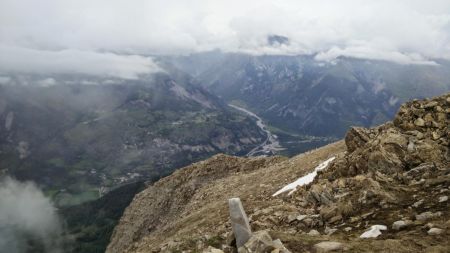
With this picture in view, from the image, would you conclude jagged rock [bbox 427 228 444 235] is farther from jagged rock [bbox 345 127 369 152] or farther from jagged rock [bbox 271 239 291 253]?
jagged rock [bbox 345 127 369 152]

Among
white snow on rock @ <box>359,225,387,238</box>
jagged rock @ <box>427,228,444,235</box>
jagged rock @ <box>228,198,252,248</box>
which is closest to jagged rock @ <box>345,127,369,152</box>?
white snow on rock @ <box>359,225,387,238</box>

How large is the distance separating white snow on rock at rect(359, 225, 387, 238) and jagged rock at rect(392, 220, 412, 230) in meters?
0.57

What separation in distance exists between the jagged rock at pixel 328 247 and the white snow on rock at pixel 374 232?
2727 mm

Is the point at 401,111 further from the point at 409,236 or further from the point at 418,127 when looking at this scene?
the point at 409,236

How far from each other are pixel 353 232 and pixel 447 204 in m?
5.64

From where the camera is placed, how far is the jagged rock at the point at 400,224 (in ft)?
80.6

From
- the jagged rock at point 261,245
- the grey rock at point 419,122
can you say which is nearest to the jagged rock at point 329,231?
the jagged rock at point 261,245

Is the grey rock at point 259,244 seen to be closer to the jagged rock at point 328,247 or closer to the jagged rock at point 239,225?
the jagged rock at point 239,225

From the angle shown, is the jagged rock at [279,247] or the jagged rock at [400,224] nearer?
the jagged rock at [279,247]

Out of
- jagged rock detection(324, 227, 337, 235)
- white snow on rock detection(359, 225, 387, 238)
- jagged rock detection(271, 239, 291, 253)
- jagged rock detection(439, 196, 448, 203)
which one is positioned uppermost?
jagged rock detection(271, 239, 291, 253)

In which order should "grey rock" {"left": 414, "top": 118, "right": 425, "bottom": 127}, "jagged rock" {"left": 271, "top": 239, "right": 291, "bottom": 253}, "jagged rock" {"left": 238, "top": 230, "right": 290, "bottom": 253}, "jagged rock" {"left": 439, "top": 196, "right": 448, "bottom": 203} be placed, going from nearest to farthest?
→ "jagged rock" {"left": 271, "top": 239, "right": 291, "bottom": 253}
"jagged rock" {"left": 238, "top": 230, "right": 290, "bottom": 253}
"jagged rock" {"left": 439, "top": 196, "right": 448, "bottom": 203}
"grey rock" {"left": 414, "top": 118, "right": 425, "bottom": 127}

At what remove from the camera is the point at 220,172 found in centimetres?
7919

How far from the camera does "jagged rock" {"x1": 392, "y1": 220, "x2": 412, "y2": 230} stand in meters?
24.6

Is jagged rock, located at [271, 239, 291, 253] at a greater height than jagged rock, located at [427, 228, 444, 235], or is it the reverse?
jagged rock, located at [271, 239, 291, 253]
